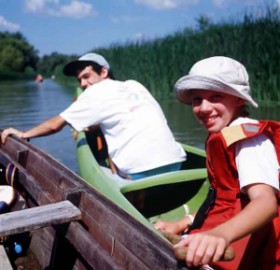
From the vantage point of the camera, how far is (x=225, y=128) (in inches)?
70.2

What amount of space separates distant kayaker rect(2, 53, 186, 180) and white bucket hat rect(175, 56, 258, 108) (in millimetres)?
1937

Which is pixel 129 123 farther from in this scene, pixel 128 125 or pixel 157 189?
pixel 157 189

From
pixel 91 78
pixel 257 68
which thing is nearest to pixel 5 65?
pixel 257 68

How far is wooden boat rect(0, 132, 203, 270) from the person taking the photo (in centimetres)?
192

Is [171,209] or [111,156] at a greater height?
[111,156]

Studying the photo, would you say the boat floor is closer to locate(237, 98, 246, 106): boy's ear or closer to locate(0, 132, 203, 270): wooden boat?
locate(0, 132, 203, 270): wooden boat

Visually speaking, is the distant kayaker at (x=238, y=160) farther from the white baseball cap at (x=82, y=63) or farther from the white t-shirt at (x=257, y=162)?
the white baseball cap at (x=82, y=63)

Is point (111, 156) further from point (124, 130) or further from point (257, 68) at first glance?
point (257, 68)

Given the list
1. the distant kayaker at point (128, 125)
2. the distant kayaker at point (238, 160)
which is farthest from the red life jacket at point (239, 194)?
the distant kayaker at point (128, 125)

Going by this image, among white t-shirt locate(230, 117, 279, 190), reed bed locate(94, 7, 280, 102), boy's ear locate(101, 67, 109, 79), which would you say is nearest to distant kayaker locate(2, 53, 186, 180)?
boy's ear locate(101, 67, 109, 79)

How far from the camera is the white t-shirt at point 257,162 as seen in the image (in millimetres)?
1617

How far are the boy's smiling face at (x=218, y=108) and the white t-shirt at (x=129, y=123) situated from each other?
1918 millimetres

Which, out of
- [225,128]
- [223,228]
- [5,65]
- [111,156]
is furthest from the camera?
[5,65]

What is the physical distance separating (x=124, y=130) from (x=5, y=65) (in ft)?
276
